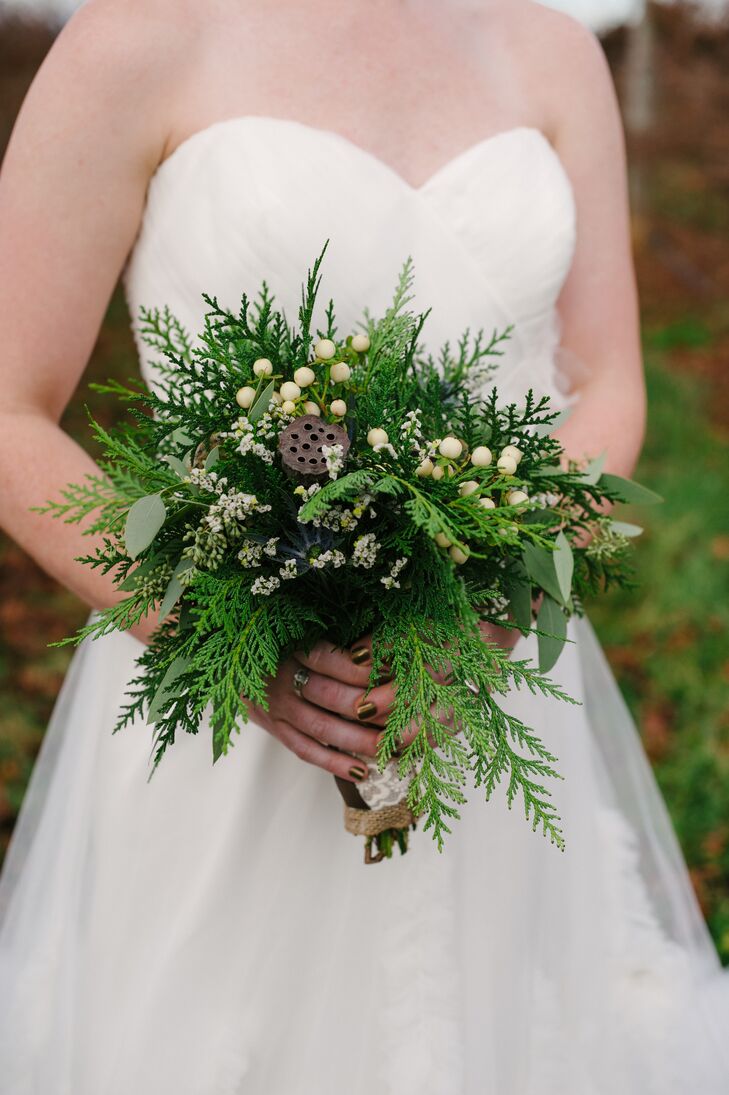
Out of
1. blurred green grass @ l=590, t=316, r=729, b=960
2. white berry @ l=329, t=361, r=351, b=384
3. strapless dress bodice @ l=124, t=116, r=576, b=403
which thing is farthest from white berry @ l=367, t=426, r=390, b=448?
blurred green grass @ l=590, t=316, r=729, b=960

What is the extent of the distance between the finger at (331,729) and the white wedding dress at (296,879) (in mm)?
359

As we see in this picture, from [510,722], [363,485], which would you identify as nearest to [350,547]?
[363,485]

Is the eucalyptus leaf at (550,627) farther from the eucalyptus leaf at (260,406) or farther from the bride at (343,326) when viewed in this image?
the eucalyptus leaf at (260,406)

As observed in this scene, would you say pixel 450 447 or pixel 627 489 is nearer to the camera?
pixel 450 447

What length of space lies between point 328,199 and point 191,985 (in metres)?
1.57

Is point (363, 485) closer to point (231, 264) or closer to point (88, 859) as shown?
point (231, 264)

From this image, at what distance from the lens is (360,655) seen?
Result: 4.79 feet

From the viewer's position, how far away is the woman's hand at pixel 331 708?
1.49 meters

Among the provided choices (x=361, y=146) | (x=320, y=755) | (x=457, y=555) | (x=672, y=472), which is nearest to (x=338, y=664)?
(x=320, y=755)

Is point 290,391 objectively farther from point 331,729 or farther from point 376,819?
point 376,819

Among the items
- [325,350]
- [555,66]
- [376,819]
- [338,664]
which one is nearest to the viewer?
[325,350]

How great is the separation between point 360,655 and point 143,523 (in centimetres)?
39

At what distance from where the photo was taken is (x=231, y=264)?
1.83 m

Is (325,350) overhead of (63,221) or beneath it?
beneath
